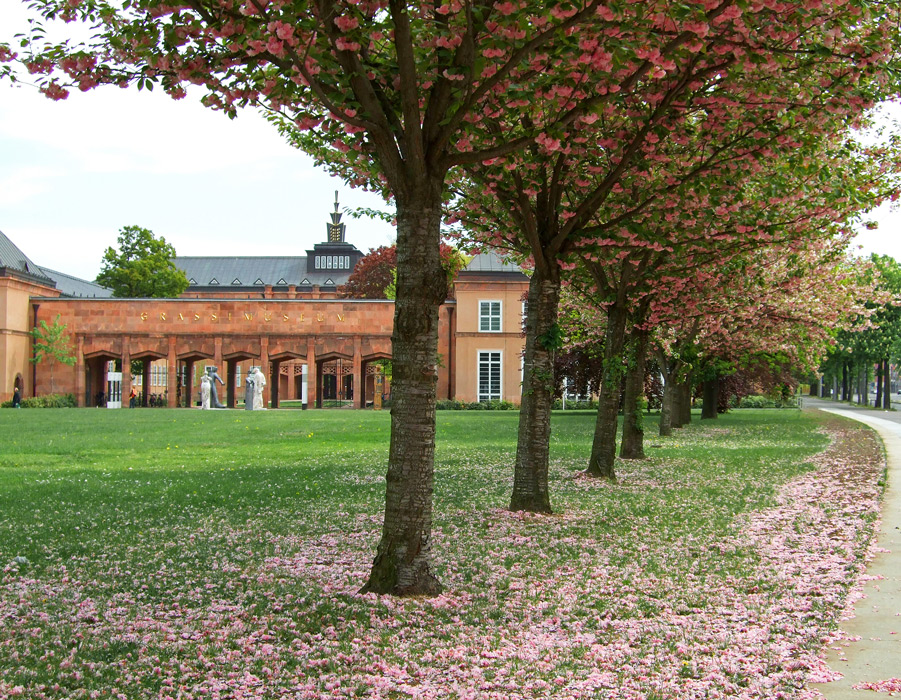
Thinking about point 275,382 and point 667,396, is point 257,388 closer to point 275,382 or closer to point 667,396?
point 275,382

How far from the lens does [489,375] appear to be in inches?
2613

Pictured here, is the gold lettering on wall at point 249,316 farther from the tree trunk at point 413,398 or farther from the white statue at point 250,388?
the tree trunk at point 413,398

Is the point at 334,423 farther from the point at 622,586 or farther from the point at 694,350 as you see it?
the point at 622,586

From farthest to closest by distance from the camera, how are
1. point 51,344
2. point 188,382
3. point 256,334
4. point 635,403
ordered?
point 188,382 < point 256,334 < point 51,344 < point 635,403

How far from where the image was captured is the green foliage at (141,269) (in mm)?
82875

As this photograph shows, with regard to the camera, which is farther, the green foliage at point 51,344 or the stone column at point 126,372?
the stone column at point 126,372

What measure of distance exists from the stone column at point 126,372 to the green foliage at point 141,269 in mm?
17906

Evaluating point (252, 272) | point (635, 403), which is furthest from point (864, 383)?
point (252, 272)

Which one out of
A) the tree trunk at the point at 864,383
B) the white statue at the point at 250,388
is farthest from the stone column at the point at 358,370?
the tree trunk at the point at 864,383

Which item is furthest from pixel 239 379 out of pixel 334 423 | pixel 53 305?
pixel 334 423

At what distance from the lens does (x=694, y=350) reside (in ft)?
94.3

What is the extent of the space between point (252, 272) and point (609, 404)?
397 feet

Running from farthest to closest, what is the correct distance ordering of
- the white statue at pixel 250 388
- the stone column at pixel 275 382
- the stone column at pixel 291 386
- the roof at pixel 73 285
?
the stone column at pixel 291 386 < the roof at pixel 73 285 < the stone column at pixel 275 382 < the white statue at pixel 250 388

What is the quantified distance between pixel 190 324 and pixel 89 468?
48.4 metres
